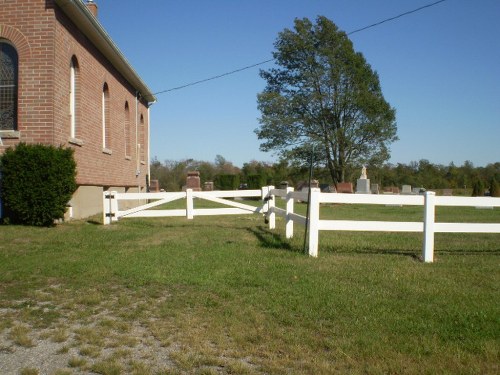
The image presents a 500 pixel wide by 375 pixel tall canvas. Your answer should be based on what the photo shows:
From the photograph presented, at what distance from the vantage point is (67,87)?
13430 mm

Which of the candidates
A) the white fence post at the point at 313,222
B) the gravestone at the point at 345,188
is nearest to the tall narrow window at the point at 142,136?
the gravestone at the point at 345,188

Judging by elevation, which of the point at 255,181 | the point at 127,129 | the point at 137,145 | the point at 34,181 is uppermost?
the point at 127,129

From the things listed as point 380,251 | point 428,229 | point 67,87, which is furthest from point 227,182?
point 428,229

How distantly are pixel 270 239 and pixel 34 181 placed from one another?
5371 mm

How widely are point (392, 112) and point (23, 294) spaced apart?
42.1m

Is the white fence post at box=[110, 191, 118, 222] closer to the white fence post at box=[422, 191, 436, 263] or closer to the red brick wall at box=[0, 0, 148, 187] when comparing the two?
the red brick wall at box=[0, 0, 148, 187]

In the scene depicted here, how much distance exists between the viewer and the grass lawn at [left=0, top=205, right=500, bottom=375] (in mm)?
3625

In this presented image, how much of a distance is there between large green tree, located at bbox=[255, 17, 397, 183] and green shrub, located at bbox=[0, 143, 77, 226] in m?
32.9

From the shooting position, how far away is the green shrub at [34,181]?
36.7 ft

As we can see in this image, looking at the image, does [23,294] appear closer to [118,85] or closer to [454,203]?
[454,203]

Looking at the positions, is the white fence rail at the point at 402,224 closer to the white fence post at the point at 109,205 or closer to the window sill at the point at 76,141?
the white fence post at the point at 109,205

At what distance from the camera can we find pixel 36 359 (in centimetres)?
366

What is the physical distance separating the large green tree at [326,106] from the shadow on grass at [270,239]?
104 feet

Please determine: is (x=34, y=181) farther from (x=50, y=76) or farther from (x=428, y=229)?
(x=428, y=229)
